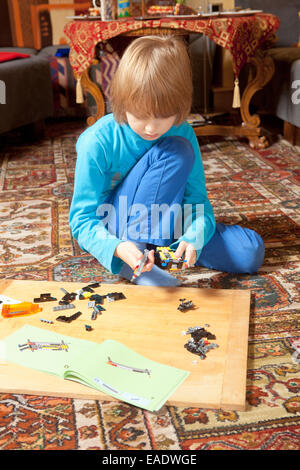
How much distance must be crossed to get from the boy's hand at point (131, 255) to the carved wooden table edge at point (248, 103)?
1.57 meters

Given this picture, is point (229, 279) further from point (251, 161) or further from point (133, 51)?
point (251, 161)

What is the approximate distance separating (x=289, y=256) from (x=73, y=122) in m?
2.25

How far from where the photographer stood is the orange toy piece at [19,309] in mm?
1121

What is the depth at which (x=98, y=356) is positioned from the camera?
0.97m

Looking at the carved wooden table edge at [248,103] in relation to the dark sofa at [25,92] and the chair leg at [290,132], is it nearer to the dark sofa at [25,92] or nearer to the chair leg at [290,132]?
the chair leg at [290,132]

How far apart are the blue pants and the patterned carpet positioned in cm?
5

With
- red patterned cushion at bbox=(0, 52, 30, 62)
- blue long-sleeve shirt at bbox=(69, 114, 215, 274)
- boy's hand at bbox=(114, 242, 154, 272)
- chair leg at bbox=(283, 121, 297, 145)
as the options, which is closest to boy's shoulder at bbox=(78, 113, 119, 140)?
blue long-sleeve shirt at bbox=(69, 114, 215, 274)

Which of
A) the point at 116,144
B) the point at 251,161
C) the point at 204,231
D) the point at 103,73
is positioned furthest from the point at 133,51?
the point at 103,73

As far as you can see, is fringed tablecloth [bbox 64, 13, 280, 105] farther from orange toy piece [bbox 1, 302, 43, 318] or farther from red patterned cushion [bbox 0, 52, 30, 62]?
orange toy piece [bbox 1, 302, 43, 318]

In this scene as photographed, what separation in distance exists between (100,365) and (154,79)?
1.88 feet

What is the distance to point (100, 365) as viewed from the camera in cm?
95

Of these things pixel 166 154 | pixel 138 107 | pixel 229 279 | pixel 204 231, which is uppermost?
pixel 138 107

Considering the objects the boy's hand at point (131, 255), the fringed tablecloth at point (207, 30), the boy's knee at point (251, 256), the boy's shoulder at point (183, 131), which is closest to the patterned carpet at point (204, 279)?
the boy's knee at point (251, 256)

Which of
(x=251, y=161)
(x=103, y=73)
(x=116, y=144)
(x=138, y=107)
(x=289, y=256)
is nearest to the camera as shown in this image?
(x=138, y=107)
